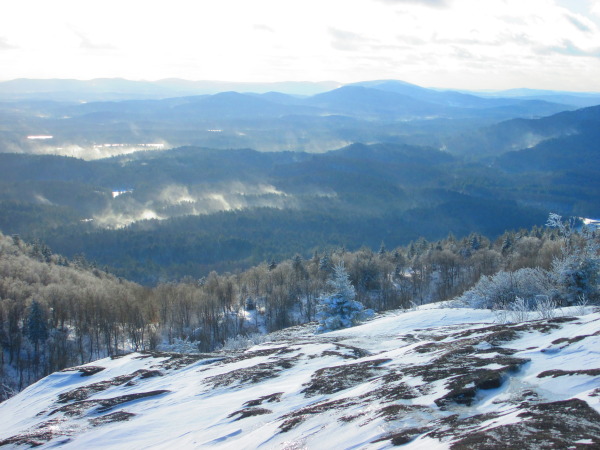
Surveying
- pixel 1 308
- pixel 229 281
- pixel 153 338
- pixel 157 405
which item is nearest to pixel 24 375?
pixel 1 308

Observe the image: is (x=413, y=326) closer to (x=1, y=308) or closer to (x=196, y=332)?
(x=196, y=332)

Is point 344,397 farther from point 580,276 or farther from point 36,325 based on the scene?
point 36,325

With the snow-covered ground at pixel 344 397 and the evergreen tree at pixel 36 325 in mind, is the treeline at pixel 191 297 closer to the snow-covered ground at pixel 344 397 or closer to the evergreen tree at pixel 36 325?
the evergreen tree at pixel 36 325

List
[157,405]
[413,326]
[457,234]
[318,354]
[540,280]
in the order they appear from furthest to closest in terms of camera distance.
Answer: [457,234] → [540,280] → [413,326] → [318,354] → [157,405]

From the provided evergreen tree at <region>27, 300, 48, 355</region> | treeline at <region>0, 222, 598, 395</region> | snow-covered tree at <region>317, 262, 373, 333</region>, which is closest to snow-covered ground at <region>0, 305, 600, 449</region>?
snow-covered tree at <region>317, 262, 373, 333</region>

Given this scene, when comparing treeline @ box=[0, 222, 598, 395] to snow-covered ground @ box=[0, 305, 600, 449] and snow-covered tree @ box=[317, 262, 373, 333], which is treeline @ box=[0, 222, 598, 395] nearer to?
snow-covered tree @ box=[317, 262, 373, 333]

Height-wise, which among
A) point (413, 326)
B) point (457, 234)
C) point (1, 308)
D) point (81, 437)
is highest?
point (81, 437)

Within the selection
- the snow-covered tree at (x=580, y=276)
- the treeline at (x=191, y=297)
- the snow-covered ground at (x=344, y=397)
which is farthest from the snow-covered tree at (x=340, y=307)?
the snow-covered tree at (x=580, y=276)
